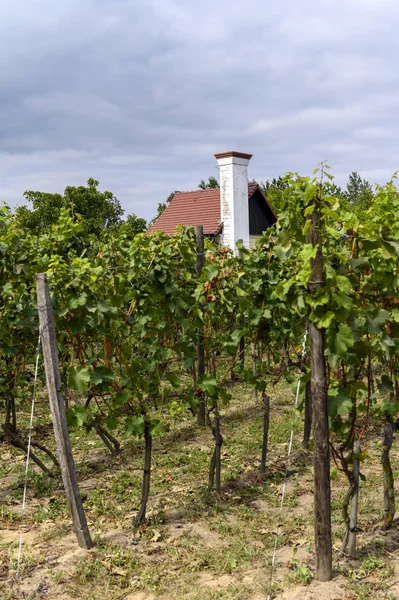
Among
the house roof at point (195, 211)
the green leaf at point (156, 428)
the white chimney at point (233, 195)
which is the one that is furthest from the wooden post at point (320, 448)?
the house roof at point (195, 211)

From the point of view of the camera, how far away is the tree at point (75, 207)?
29027 mm

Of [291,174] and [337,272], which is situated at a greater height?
[291,174]

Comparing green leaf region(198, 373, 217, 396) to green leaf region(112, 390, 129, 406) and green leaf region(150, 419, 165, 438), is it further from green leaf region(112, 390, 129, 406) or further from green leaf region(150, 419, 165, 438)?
green leaf region(112, 390, 129, 406)

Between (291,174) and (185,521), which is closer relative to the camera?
(291,174)

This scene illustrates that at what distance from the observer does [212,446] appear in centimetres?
672

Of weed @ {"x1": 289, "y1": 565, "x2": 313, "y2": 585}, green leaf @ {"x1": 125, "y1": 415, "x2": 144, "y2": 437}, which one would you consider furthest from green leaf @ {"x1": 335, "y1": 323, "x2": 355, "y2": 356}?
green leaf @ {"x1": 125, "y1": 415, "x2": 144, "y2": 437}

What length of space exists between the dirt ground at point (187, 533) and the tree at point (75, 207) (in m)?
23.0

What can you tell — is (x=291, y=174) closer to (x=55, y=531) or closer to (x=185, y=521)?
(x=185, y=521)

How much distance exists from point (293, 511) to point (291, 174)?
2.82 metres

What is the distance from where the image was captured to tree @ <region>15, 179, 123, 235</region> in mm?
29027

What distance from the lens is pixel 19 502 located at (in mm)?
5391

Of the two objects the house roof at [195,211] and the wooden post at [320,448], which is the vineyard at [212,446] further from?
the house roof at [195,211]

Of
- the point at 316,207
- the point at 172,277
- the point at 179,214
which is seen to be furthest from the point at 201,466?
the point at 179,214

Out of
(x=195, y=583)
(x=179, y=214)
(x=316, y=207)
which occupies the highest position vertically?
(x=179, y=214)
